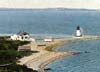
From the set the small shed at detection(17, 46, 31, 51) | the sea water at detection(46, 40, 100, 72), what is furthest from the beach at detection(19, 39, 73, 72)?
the small shed at detection(17, 46, 31, 51)

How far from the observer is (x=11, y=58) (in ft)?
254

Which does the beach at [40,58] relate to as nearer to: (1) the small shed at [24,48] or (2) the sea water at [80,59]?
(2) the sea water at [80,59]

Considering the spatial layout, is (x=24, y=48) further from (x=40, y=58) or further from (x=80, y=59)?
(x=80, y=59)

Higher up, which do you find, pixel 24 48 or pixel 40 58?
pixel 24 48

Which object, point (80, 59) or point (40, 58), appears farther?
point (80, 59)

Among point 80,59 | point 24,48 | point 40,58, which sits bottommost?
point 80,59

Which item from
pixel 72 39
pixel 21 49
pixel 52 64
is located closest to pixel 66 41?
pixel 72 39

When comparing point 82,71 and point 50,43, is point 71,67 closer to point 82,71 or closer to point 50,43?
point 82,71

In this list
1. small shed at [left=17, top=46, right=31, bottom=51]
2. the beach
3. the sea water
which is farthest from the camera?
small shed at [left=17, top=46, right=31, bottom=51]

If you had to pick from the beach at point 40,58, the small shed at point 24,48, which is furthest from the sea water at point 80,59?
the small shed at point 24,48

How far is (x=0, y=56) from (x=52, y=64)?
854cm

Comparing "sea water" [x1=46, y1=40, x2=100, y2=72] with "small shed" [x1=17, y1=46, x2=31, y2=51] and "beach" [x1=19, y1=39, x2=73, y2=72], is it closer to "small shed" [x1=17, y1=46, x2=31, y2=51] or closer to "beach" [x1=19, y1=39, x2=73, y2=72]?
"beach" [x1=19, y1=39, x2=73, y2=72]

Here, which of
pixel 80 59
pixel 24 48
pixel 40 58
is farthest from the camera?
pixel 24 48

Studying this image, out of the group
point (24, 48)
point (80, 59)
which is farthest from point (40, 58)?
point (80, 59)
